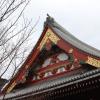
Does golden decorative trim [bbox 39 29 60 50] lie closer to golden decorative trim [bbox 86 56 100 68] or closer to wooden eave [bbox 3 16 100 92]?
wooden eave [bbox 3 16 100 92]

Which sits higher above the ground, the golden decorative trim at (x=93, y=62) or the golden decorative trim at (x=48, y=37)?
the golden decorative trim at (x=48, y=37)

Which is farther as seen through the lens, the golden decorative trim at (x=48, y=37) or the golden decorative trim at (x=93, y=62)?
the golden decorative trim at (x=48, y=37)

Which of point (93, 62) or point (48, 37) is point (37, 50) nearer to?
point (48, 37)

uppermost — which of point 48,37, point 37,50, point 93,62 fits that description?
point 48,37

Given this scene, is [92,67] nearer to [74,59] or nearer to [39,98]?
[74,59]

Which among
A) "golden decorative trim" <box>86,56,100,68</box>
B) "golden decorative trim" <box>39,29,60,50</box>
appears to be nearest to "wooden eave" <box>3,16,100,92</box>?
"golden decorative trim" <box>39,29,60,50</box>

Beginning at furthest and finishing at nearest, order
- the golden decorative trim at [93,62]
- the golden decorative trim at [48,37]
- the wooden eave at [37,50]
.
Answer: the golden decorative trim at [48,37]
the wooden eave at [37,50]
the golden decorative trim at [93,62]

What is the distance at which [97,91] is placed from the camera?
416 inches

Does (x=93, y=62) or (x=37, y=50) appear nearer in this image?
(x=93, y=62)

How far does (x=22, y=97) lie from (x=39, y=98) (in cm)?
94

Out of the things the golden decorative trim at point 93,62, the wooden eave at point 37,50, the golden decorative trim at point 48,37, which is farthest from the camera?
the golden decorative trim at point 48,37

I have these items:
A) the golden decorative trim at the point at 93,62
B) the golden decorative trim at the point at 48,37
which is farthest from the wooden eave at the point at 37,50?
the golden decorative trim at the point at 93,62

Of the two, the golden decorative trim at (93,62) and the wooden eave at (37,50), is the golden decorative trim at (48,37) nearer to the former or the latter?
the wooden eave at (37,50)

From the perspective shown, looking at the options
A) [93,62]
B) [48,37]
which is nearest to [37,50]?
[48,37]
